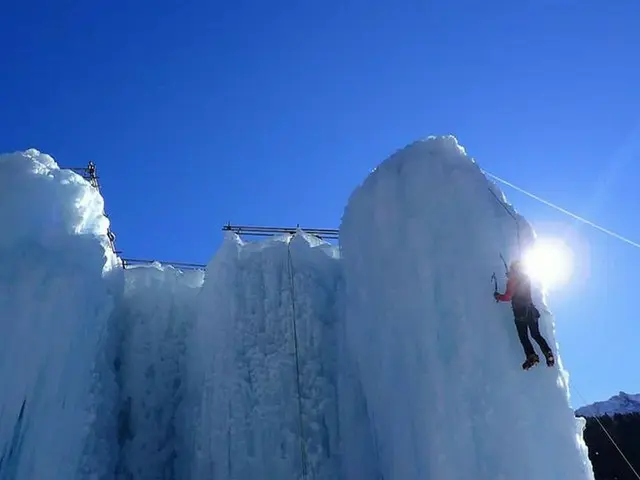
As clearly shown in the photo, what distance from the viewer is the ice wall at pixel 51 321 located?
7832 millimetres

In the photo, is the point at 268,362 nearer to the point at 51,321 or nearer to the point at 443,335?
the point at 51,321

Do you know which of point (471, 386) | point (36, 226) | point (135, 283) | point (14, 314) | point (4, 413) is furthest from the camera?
point (135, 283)

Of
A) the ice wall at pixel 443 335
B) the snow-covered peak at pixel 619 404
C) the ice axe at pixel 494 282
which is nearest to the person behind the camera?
the ice wall at pixel 443 335

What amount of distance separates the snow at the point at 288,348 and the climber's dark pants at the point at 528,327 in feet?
0.48

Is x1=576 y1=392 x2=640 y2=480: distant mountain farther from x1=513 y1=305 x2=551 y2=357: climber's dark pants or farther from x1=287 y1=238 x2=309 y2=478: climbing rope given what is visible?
x1=513 y1=305 x2=551 y2=357: climber's dark pants

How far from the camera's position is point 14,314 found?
8305 millimetres

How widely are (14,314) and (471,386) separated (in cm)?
562

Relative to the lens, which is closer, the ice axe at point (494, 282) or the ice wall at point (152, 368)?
the ice axe at point (494, 282)

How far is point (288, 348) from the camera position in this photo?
31.4 feet

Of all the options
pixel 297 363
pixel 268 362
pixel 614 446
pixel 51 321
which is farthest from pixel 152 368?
pixel 614 446

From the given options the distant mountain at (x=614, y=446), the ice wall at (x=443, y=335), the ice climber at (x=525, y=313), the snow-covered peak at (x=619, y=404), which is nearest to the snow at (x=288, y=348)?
the ice wall at (x=443, y=335)

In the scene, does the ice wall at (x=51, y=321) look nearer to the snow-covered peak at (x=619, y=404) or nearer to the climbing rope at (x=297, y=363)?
the climbing rope at (x=297, y=363)

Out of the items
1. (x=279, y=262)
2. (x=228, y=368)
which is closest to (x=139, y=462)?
(x=228, y=368)

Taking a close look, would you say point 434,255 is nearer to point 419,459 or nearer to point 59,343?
point 419,459
